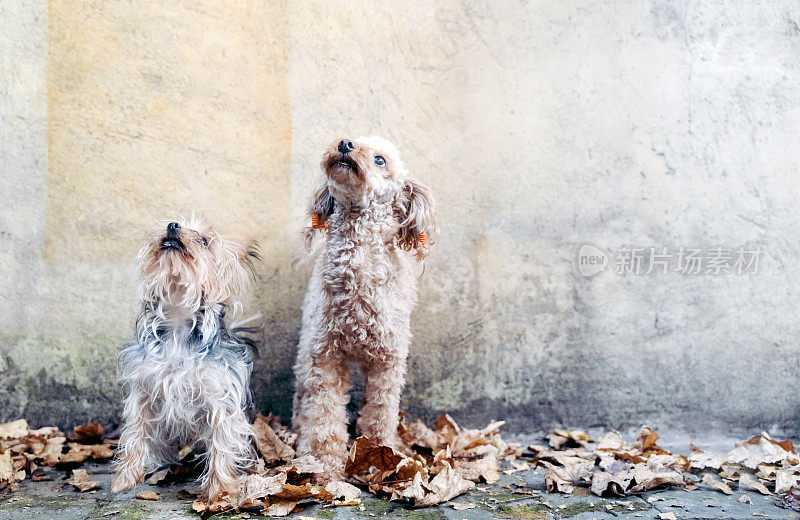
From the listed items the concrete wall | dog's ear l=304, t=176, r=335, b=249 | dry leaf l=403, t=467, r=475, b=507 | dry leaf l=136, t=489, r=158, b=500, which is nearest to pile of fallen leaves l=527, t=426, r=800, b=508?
the concrete wall

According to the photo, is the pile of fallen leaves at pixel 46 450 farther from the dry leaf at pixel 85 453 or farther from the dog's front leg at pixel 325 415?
the dog's front leg at pixel 325 415

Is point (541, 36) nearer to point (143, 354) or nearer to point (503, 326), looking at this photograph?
point (503, 326)

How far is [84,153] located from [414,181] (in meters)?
2.03

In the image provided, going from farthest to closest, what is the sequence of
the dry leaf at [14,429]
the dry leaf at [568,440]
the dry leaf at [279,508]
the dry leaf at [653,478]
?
1. the dry leaf at [568,440]
2. the dry leaf at [14,429]
3. the dry leaf at [653,478]
4. the dry leaf at [279,508]

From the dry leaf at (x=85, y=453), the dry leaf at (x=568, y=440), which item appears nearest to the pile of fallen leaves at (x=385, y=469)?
the dry leaf at (x=568, y=440)

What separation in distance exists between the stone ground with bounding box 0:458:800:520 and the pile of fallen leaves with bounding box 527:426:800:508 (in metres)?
0.07

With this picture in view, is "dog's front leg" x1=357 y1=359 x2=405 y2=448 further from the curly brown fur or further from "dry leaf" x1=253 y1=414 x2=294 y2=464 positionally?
"dry leaf" x1=253 y1=414 x2=294 y2=464

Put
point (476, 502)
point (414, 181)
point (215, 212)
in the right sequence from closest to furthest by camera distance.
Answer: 1. point (476, 502)
2. point (414, 181)
3. point (215, 212)

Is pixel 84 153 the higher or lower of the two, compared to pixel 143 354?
higher

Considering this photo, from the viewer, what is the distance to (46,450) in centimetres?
330

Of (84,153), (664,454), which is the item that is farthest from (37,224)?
(664,454)

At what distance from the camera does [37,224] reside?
3.62m

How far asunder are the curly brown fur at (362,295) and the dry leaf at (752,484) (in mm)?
1847

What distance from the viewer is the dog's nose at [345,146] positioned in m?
2.90
